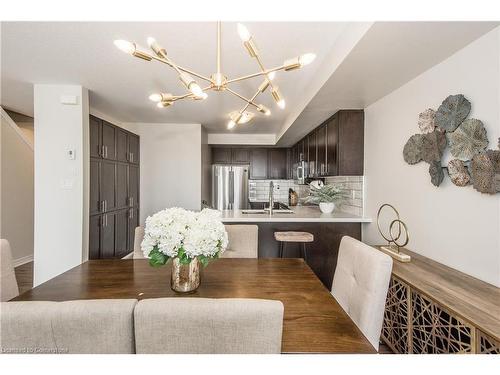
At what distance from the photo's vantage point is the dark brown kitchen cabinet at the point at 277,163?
18.7 feet

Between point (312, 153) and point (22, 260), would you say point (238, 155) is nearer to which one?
point (312, 153)

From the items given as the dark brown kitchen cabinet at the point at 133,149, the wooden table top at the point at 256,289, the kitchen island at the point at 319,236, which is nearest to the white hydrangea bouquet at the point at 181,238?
the wooden table top at the point at 256,289

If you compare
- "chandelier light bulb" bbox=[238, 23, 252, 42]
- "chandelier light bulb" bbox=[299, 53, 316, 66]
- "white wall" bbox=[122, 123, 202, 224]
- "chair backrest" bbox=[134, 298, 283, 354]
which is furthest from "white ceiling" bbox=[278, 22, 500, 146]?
"white wall" bbox=[122, 123, 202, 224]

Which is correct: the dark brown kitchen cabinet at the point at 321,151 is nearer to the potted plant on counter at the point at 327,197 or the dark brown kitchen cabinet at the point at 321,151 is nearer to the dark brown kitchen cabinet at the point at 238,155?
the potted plant on counter at the point at 327,197

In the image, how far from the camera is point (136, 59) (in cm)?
210

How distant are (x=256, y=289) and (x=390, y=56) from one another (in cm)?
163

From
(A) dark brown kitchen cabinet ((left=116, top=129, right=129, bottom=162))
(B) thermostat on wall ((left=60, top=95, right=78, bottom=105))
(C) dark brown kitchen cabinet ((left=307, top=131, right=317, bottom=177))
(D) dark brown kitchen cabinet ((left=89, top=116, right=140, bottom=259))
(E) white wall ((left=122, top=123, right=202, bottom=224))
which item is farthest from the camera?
(E) white wall ((left=122, top=123, right=202, bottom=224))

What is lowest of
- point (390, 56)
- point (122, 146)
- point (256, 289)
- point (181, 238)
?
point (256, 289)

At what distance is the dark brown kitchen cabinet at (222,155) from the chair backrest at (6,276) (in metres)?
4.36

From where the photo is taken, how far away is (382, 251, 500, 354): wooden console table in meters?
1.08

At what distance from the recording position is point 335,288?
1.48m

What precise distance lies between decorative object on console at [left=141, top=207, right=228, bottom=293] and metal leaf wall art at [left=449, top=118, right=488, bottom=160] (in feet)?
4.77

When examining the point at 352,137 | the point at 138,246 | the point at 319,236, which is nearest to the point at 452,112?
the point at 352,137

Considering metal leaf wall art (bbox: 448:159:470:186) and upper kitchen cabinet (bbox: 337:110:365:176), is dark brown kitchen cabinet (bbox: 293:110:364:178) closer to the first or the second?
upper kitchen cabinet (bbox: 337:110:365:176)
